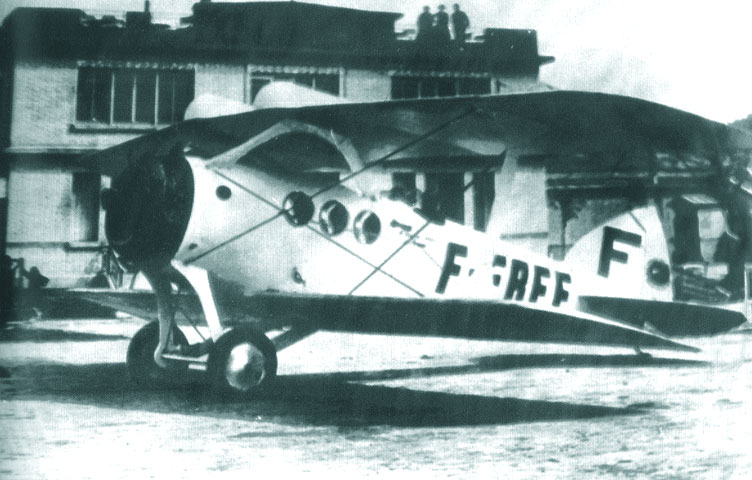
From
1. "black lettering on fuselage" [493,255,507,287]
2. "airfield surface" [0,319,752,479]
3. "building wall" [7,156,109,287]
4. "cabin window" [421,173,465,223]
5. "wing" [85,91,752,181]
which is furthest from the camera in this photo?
"black lettering on fuselage" [493,255,507,287]

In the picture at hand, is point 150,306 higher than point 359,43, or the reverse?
point 359,43

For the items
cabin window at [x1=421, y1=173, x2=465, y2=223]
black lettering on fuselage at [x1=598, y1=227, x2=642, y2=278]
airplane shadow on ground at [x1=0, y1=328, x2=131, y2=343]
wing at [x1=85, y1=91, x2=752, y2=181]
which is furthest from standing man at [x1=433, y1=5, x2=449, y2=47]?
airplane shadow on ground at [x1=0, y1=328, x2=131, y2=343]

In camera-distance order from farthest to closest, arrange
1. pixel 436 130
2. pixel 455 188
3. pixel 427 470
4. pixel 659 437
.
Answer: pixel 455 188, pixel 436 130, pixel 659 437, pixel 427 470

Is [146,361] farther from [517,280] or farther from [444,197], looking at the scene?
[517,280]

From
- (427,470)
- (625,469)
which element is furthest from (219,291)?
(625,469)

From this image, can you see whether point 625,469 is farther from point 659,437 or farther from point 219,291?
point 219,291

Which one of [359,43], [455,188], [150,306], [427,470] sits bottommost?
[427,470]

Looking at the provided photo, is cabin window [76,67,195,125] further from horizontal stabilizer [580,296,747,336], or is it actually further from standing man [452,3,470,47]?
horizontal stabilizer [580,296,747,336]
